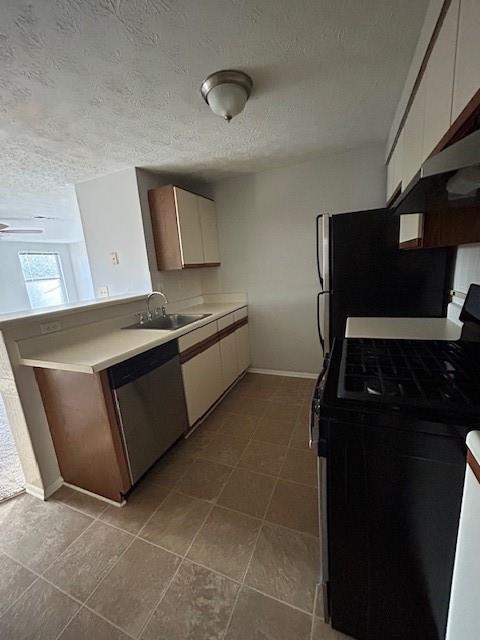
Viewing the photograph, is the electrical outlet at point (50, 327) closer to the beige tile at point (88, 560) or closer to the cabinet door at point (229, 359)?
the beige tile at point (88, 560)

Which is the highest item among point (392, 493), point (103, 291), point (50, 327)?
point (103, 291)

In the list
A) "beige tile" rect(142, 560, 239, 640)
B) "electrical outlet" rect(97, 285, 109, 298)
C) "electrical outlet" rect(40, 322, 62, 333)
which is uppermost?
"electrical outlet" rect(97, 285, 109, 298)

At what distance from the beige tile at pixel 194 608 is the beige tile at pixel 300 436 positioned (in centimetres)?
101

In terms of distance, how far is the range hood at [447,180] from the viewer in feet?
1.87

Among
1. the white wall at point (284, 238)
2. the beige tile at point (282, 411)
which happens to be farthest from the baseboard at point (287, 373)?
the beige tile at point (282, 411)

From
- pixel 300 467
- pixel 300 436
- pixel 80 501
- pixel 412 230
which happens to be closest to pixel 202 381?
pixel 300 436

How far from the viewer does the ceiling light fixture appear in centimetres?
137

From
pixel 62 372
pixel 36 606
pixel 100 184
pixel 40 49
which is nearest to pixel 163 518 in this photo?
pixel 36 606

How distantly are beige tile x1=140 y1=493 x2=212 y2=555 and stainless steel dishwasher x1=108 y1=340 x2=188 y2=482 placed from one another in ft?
0.92

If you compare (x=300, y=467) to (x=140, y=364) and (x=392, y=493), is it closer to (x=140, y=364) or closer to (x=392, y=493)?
(x=392, y=493)

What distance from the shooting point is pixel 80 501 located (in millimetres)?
1752

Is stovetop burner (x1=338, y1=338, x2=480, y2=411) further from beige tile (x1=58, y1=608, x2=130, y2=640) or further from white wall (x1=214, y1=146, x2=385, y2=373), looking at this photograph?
white wall (x1=214, y1=146, x2=385, y2=373)

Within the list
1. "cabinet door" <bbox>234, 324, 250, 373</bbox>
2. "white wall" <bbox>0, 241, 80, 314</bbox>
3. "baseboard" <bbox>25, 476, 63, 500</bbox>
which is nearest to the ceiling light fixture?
→ "cabinet door" <bbox>234, 324, 250, 373</bbox>

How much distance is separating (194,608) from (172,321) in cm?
212
